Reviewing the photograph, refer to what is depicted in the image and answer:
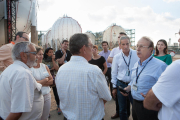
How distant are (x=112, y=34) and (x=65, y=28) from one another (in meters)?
6.90

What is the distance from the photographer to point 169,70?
933 mm

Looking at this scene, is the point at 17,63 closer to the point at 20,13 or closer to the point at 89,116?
the point at 89,116

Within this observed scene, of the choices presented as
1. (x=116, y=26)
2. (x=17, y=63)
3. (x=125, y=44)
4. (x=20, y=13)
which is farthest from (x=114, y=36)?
(x=17, y=63)

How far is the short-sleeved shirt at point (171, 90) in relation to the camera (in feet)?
2.96

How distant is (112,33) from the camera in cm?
1641

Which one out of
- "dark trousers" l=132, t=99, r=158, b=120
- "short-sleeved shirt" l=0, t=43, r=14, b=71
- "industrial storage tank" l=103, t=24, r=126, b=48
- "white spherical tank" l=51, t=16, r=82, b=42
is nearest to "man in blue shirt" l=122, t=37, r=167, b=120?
"dark trousers" l=132, t=99, r=158, b=120

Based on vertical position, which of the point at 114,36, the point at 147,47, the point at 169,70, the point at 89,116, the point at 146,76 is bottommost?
the point at 89,116

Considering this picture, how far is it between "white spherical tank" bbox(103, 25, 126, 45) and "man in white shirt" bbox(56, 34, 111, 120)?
49.0 feet

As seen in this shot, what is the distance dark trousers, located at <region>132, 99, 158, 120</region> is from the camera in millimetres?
1879

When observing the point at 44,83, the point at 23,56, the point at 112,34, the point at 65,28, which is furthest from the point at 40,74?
the point at 112,34

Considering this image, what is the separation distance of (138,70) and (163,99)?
1.22 meters

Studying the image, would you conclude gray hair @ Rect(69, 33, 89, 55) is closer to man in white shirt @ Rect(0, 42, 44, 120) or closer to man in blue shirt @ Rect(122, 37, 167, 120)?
man in white shirt @ Rect(0, 42, 44, 120)

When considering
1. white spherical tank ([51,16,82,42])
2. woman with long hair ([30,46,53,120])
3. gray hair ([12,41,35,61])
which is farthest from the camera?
white spherical tank ([51,16,82,42])

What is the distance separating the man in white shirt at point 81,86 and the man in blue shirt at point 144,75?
80 cm
